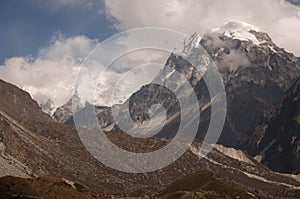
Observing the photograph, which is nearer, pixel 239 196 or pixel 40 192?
pixel 40 192

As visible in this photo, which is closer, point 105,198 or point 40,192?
point 40,192

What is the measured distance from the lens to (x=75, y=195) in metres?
158

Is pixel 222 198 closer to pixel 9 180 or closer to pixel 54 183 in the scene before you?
pixel 54 183

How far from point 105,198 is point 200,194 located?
120ft

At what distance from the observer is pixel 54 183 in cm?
16688

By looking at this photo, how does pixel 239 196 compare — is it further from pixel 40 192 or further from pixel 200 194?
pixel 40 192

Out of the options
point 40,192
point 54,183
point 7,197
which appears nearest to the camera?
point 7,197

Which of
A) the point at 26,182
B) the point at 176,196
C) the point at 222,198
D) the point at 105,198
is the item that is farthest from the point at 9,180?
the point at 222,198

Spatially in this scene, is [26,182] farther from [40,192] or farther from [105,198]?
[105,198]

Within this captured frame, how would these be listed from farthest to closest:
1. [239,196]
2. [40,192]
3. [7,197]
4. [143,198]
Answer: [143,198]
[239,196]
[40,192]
[7,197]

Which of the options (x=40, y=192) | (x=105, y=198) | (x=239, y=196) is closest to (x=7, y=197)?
(x=40, y=192)

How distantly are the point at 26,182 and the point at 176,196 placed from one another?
169 feet

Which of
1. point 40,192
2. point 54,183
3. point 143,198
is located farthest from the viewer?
point 143,198

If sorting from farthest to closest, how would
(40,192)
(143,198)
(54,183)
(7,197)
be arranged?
1. (143,198)
2. (54,183)
3. (40,192)
4. (7,197)
